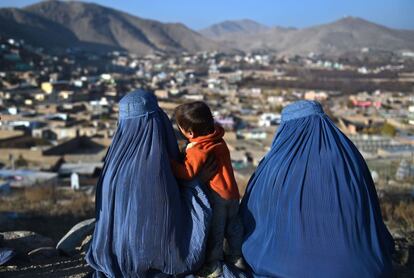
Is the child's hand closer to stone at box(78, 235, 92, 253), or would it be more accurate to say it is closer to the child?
the child

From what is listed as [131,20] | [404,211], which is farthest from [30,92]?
[131,20]

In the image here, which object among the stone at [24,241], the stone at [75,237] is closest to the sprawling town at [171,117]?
the stone at [75,237]

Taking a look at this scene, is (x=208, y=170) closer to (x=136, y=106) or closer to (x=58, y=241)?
(x=136, y=106)

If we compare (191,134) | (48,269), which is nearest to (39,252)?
(48,269)

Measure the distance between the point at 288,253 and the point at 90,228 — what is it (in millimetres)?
1915

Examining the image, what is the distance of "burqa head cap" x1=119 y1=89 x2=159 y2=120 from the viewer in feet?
5.47

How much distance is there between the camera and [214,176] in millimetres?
1729

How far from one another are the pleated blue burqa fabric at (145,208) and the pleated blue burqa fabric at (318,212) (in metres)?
0.21

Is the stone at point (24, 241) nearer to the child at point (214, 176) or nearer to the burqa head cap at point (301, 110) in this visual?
the child at point (214, 176)

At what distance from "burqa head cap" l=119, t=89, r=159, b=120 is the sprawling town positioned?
2385 millimetres

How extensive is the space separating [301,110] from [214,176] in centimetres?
35

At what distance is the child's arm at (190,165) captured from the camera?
1666 mm

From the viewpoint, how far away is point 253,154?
12.6m

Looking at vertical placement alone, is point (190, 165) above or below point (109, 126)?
above
